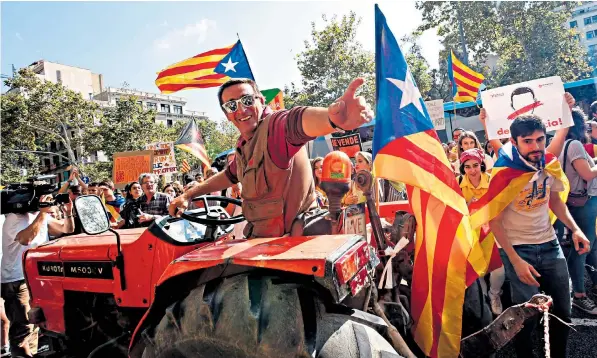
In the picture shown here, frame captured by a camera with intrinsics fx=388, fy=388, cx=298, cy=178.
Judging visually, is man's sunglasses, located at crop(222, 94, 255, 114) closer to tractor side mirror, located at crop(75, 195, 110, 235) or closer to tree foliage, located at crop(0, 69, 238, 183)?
tractor side mirror, located at crop(75, 195, 110, 235)

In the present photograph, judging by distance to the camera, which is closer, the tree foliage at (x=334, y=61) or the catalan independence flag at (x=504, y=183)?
the catalan independence flag at (x=504, y=183)

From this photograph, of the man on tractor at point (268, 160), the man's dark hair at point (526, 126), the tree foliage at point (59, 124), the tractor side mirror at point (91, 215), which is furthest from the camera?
the tree foliage at point (59, 124)

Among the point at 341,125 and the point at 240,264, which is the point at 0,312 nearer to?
the point at 240,264

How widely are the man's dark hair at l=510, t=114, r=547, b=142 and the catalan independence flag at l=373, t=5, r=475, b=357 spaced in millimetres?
735

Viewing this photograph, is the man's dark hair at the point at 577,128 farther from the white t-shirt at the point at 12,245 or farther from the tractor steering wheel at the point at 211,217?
the white t-shirt at the point at 12,245

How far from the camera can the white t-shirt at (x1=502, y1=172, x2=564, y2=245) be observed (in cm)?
269

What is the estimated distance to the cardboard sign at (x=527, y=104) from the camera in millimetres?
4055

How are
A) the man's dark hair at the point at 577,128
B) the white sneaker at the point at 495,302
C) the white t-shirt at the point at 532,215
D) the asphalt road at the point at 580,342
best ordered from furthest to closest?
the man's dark hair at the point at 577,128, the asphalt road at the point at 580,342, the white sneaker at the point at 495,302, the white t-shirt at the point at 532,215

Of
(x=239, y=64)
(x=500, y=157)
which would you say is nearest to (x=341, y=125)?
(x=500, y=157)

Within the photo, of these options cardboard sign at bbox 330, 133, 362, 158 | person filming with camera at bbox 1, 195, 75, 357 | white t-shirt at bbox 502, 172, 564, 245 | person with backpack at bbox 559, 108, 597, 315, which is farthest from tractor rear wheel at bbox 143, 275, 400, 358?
cardboard sign at bbox 330, 133, 362, 158

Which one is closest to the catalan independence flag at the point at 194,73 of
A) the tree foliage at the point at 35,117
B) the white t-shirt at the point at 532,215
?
the white t-shirt at the point at 532,215

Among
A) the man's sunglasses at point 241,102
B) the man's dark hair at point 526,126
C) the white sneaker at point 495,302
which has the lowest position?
the white sneaker at point 495,302

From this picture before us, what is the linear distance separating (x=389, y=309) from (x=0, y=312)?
155 inches

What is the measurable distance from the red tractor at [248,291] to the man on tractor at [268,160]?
4.8 inches
